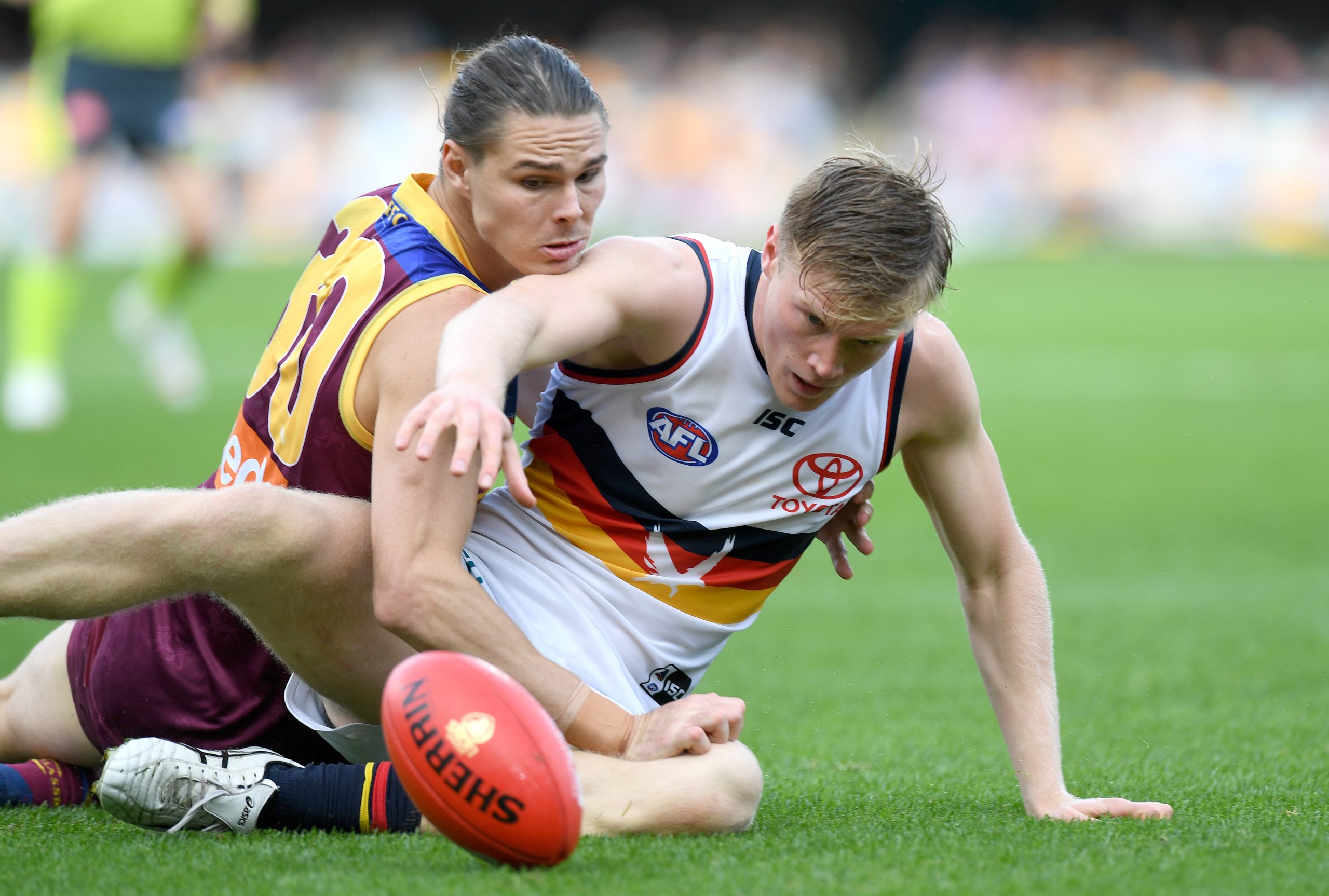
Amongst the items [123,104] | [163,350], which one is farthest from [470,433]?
[163,350]

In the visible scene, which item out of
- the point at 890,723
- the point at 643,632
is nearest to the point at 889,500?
the point at 890,723

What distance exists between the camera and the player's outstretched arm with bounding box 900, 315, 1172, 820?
3318mm

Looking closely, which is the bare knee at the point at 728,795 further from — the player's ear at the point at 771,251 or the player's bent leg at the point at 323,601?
the player's ear at the point at 771,251

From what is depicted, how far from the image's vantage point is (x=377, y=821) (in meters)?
3.11

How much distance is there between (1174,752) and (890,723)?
2.75 feet

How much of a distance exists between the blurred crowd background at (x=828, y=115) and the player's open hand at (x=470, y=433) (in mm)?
21631

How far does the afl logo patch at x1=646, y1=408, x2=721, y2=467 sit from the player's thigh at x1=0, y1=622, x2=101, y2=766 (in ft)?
4.98

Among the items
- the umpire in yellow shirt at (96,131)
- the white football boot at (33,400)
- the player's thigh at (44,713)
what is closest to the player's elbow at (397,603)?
the player's thigh at (44,713)

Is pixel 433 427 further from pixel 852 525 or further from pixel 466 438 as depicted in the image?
pixel 852 525

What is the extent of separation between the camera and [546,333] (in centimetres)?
292

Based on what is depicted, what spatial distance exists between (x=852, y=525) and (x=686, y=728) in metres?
0.86

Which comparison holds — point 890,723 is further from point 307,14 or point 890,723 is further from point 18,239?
point 307,14

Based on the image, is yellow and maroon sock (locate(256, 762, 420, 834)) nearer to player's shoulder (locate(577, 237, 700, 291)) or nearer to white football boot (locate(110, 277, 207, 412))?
player's shoulder (locate(577, 237, 700, 291))

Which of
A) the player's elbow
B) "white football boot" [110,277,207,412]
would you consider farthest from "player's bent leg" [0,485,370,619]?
"white football boot" [110,277,207,412]
